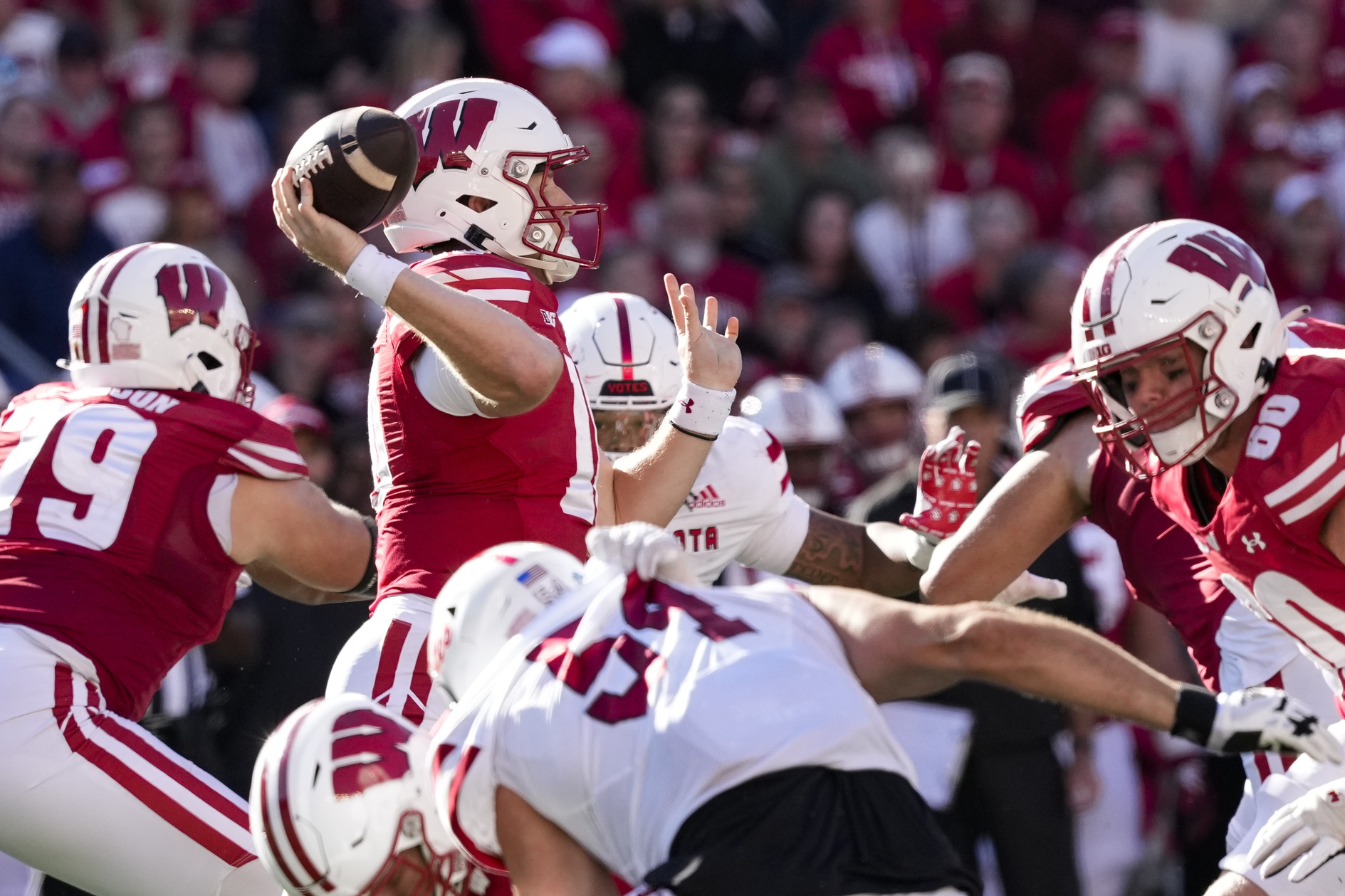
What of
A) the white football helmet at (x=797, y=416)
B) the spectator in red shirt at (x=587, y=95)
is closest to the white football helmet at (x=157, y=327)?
the white football helmet at (x=797, y=416)

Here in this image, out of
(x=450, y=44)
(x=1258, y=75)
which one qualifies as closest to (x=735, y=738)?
(x=450, y=44)

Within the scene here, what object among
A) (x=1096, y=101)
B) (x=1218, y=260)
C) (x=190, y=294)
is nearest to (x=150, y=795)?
(x=190, y=294)

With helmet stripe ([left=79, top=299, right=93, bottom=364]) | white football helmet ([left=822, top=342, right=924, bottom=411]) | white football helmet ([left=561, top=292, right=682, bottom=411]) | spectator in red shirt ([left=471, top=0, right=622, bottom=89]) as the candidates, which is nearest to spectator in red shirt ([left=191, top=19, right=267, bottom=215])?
spectator in red shirt ([left=471, top=0, right=622, bottom=89])

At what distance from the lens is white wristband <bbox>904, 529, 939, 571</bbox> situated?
16.9 ft

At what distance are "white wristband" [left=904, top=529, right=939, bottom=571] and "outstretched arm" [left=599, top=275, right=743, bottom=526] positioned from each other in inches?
27.8

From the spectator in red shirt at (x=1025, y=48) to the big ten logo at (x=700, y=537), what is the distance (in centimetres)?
559

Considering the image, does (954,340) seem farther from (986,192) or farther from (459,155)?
(459,155)

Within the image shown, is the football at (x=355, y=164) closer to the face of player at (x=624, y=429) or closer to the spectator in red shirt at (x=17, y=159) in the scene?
the face of player at (x=624, y=429)

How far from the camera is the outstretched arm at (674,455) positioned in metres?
4.77

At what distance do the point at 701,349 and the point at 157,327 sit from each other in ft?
4.37

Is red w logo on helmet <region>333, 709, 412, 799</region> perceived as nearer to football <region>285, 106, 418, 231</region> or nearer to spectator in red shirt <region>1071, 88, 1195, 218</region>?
football <region>285, 106, 418, 231</region>

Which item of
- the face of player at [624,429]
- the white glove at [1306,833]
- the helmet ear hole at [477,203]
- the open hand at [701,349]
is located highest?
the helmet ear hole at [477,203]

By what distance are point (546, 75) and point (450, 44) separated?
50 centimetres

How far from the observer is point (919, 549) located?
518 centimetres
